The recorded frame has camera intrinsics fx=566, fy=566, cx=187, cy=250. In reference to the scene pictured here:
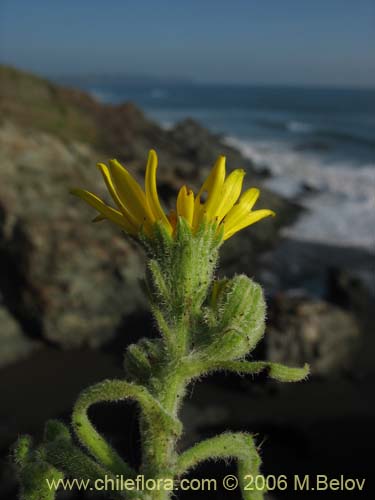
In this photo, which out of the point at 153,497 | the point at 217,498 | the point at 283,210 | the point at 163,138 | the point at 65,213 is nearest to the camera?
the point at 153,497

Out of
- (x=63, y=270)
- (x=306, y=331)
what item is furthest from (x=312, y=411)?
(x=63, y=270)

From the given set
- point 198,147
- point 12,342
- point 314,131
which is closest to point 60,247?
point 12,342

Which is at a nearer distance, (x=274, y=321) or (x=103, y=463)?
(x=103, y=463)

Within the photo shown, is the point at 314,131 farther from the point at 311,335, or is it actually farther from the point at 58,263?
the point at 58,263

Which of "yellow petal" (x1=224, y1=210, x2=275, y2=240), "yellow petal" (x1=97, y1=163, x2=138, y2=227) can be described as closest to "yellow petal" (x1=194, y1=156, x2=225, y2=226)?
"yellow petal" (x1=224, y1=210, x2=275, y2=240)

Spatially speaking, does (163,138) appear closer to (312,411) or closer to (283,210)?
(283,210)

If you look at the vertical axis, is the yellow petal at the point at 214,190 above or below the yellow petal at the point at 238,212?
above

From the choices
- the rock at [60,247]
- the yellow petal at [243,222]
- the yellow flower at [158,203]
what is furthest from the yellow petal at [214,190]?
the rock at [60,247]

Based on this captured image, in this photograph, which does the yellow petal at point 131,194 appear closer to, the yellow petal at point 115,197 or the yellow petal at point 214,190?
the yellow petal at point 115,197
